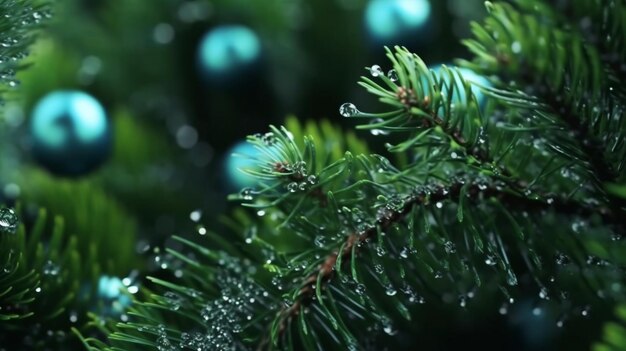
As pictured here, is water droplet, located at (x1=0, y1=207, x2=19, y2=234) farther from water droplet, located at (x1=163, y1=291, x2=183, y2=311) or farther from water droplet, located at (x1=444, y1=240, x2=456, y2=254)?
water droplet, located at (x1=444, y1=240, x2=456, y2=254)

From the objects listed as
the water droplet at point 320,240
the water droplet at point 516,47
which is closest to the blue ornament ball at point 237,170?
the water droplet at point 320,240

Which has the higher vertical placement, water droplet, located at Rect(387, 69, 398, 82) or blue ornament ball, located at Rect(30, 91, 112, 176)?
water droplet, located at Rect(387, 69, 398, 82)

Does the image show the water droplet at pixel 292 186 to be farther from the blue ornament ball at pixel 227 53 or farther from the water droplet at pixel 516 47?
the blue ornament ball at pixel 227 53

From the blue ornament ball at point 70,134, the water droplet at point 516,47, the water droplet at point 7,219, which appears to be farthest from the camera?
the blue ornament ball at point 70,134

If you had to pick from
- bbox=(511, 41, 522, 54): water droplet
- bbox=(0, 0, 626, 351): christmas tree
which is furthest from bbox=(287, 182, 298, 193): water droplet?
bbox=(511, 41, 522, 54): water droplet

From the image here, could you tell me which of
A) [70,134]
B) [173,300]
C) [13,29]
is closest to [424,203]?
[173,300]

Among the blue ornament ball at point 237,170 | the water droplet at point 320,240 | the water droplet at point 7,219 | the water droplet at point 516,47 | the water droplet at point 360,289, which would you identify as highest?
the water droplet at point 516,47

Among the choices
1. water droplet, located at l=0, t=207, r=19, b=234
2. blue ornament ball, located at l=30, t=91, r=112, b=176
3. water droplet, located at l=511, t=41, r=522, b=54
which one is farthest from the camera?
blue ornament ball, located at l=30, t=91, r=112, b=176
